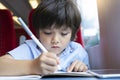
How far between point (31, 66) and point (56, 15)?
1.39 ft

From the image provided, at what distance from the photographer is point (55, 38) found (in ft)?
3.20

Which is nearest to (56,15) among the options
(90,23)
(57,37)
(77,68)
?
(57,37)

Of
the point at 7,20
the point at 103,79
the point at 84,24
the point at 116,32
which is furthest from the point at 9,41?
the point at 103,79

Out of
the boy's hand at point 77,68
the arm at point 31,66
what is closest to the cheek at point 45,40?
the boy's hand at point 77,68

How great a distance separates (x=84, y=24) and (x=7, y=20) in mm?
447

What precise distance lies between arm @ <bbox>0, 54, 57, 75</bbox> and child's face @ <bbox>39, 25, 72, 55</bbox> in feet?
0.79

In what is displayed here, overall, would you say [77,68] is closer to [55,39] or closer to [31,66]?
[55,39]

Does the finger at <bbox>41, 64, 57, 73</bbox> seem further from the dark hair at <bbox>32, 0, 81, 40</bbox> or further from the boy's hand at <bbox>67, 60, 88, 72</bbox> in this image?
the dark hair at <bbox>32, 0, 81, 40</bbox>

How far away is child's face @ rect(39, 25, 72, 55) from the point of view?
991 mm

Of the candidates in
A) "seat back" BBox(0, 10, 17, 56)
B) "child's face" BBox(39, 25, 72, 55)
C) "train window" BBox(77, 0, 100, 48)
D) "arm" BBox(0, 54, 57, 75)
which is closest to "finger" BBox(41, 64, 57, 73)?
"arm" BBox(0, 54, 57, 75)

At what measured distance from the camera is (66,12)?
44.3 inches

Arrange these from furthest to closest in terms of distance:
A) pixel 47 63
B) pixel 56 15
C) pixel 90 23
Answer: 1. pixel 90 23
2. pixel 56 15
3. pixel 47 63

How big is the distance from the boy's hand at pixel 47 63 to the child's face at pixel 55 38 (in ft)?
1.07

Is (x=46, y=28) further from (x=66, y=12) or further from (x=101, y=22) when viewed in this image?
(x=101, y=22)
